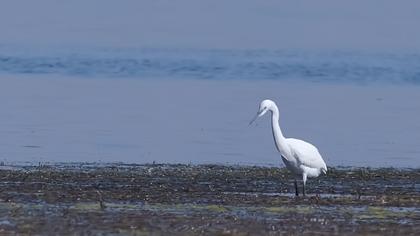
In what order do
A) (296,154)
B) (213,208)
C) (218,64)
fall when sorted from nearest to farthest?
(213,208) < (296,154) < (218,64)

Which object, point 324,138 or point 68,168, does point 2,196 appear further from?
point 324,138

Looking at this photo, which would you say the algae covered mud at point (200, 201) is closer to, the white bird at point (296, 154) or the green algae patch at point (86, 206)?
the green algae patch at point (86, 206)

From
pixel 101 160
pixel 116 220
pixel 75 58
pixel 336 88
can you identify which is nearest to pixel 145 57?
pixel 75 58

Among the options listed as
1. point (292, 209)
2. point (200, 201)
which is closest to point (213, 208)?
point (200, 201)

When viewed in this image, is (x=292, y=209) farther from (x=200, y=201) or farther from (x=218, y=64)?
(x=218, y=64)

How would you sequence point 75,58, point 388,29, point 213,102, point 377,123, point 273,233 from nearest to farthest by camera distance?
point 273,233 < point 377,123 < point 213,102 < point 75,58 < point 388,29

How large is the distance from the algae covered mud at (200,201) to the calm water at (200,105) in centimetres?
265

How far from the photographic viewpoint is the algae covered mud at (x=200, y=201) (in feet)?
49.2

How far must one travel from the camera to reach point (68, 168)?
2122 centimetres

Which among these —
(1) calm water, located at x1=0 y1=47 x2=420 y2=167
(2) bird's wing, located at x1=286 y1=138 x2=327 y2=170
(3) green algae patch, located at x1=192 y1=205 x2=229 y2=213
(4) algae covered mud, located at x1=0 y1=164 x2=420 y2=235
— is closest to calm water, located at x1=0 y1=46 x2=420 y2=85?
(1) calm water, located at x1=0 y1=47 x2=420 y2=167

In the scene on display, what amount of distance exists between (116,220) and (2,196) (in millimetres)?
2430

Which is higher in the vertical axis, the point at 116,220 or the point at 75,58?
the point at 75,58

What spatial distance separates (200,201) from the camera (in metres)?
17.3

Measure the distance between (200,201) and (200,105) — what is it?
16.7 m
